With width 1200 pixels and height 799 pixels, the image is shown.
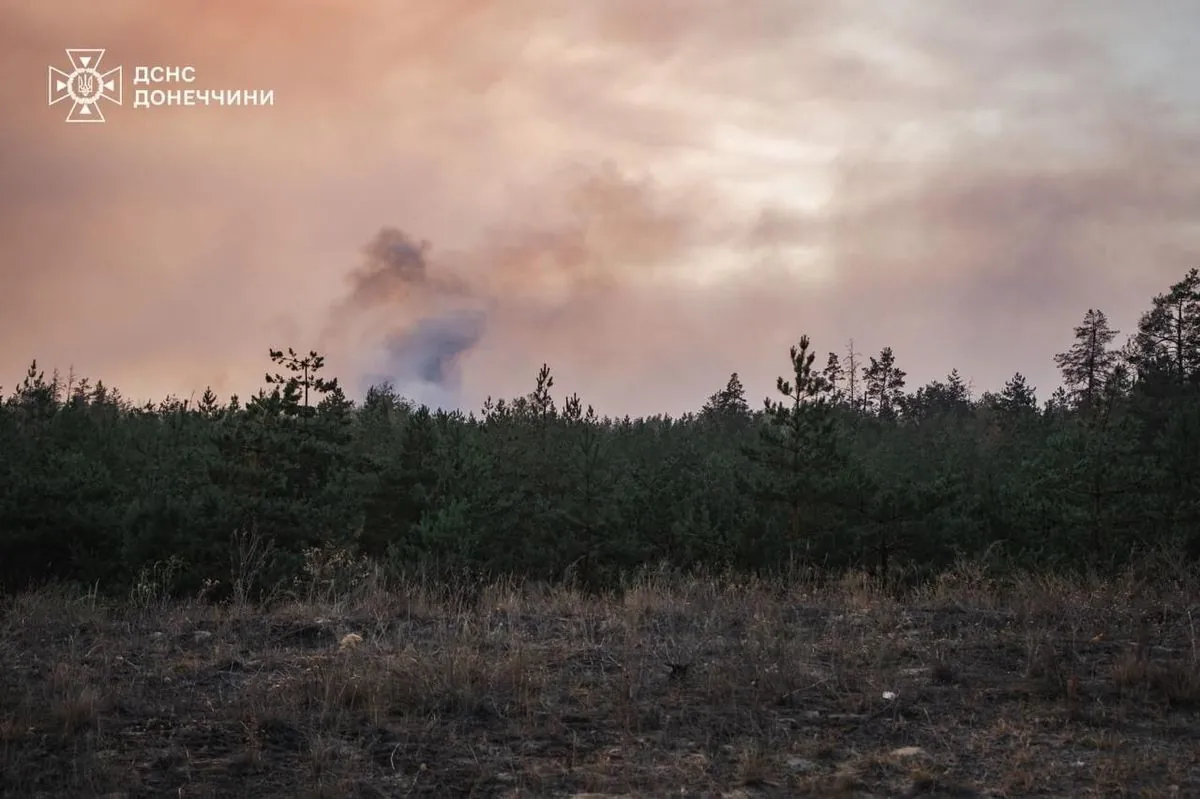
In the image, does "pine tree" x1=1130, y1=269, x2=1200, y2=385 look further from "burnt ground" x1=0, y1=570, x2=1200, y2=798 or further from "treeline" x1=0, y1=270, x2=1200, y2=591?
"burnt ground" x1=0, y1=570, x2=1200, y2=798

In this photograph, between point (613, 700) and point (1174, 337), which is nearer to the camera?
point (613, 700)

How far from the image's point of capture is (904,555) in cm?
2494

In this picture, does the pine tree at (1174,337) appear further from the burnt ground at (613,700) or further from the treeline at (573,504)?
the burnt ground at (613,700)

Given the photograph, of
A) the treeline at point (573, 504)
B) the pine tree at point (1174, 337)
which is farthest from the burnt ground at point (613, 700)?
the pine tree at point (1174, 337)

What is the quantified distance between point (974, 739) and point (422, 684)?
→ 4044mm

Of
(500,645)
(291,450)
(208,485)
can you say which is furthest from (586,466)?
(500,645)

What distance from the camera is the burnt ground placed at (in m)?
5.28

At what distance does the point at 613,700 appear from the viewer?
6633 mm

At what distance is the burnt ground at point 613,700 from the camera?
5.28 metres

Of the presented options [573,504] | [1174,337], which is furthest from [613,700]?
[1174,337]

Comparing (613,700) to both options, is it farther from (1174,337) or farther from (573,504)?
(1174,337)

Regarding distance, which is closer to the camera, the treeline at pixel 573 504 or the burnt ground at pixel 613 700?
the burnt ground at pixel 613 700

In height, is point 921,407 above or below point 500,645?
above

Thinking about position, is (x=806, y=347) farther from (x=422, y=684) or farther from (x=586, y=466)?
(x=422, y=684)
